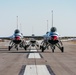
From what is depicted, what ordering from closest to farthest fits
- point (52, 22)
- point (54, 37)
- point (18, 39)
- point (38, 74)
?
point (38, 74), point (54, 37), point (18, 39), point (52, 22)

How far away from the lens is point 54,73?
19375 mm

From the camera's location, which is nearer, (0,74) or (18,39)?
(0,74)

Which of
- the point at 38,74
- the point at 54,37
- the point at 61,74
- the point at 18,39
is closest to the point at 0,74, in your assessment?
the point at 38,74

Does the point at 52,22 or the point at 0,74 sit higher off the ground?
the point at 52,22

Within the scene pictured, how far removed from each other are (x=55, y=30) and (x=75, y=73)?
3059 centimetres

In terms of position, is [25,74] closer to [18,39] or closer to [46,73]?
[46,73]

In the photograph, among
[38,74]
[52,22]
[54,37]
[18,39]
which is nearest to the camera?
[38,74]

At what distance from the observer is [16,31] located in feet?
186

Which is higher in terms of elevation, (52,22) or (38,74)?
(52,22)

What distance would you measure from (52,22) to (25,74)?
40.0 metres

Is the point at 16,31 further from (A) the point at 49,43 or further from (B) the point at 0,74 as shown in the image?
(B) the point at 0,74

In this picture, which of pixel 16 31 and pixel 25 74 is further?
pixel 16 31

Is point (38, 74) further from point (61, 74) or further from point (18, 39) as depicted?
point (18, 39)

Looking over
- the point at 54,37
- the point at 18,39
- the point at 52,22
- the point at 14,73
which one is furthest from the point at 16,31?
the point at 14,73
